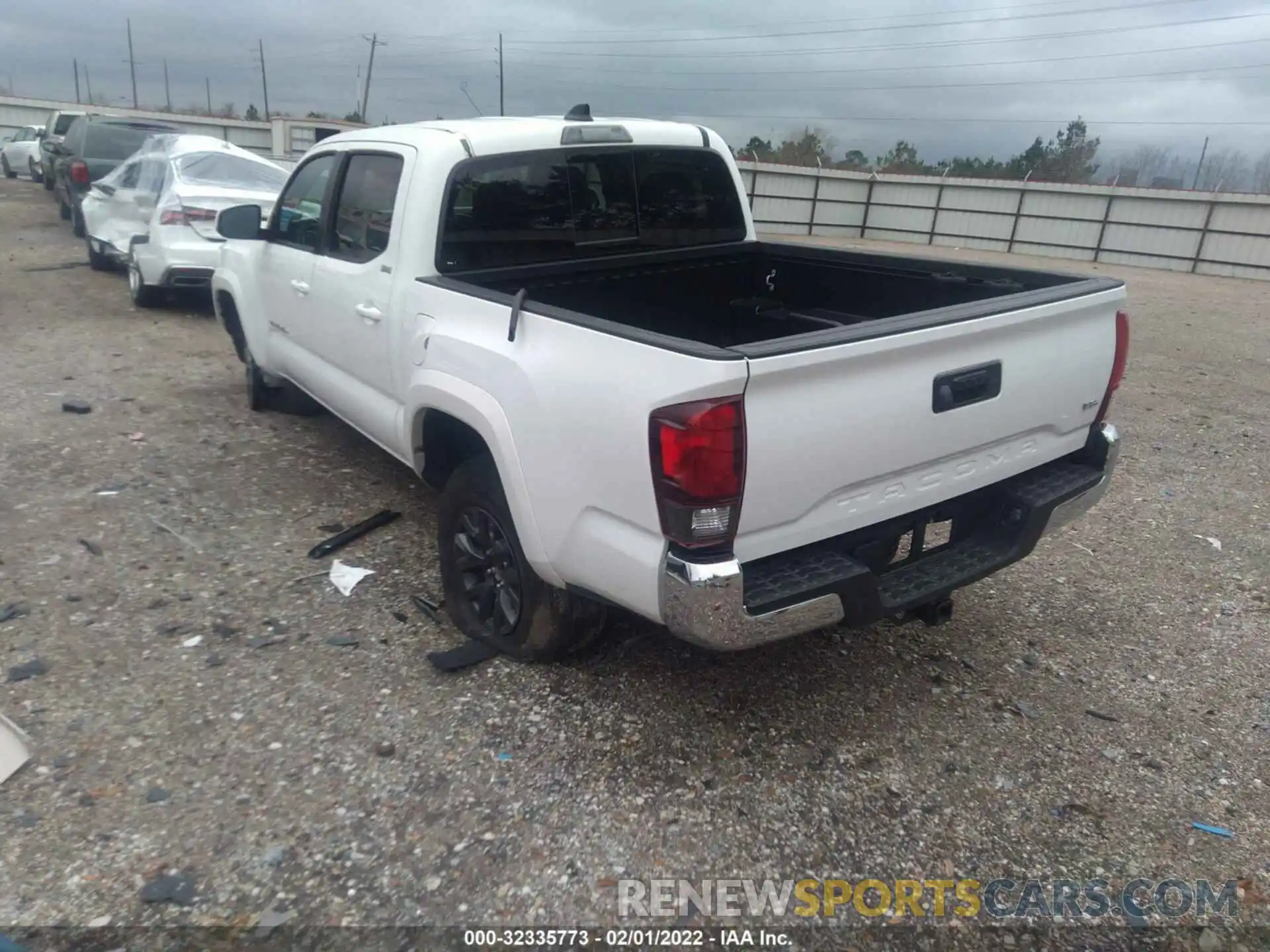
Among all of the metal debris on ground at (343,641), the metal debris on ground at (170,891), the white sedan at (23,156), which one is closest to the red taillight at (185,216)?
the metal debris on ground at (343,641)

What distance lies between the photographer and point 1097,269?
20797 mm

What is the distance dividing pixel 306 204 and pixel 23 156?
1145 inches

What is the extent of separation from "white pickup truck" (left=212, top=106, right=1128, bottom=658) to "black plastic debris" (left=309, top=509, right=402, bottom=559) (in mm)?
548

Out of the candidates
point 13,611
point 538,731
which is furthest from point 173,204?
point 538,731

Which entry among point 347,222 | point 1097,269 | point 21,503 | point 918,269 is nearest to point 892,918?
point 918,269

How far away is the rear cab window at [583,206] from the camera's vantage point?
Answer: 12.5ft

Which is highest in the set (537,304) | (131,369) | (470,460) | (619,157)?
(619,157)

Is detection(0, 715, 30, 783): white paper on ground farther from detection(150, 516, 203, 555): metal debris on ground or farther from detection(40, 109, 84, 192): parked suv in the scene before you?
detection(40, 109, 84, 192): parked suv

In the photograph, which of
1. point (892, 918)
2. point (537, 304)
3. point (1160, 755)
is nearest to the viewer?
point (892, 918)

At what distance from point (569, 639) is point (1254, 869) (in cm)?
225

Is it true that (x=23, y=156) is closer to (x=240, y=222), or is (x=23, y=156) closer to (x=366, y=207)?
(x=240, y=222)

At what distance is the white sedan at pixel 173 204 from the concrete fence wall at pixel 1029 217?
530 inches

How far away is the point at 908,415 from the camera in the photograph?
2.74m

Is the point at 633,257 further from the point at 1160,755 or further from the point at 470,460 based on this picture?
the point at 1160,755
